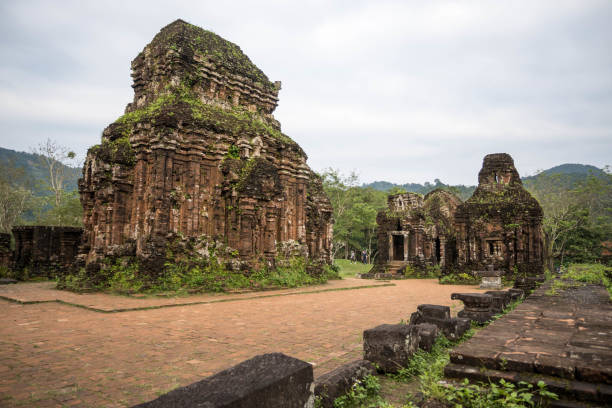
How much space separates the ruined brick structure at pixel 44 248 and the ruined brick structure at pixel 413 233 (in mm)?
17684

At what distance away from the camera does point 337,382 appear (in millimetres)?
3238

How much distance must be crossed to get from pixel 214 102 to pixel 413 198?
1650 cm

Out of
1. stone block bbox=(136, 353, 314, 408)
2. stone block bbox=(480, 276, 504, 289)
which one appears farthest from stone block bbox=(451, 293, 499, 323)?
stone block bbox=(480, 276, 504, 289)

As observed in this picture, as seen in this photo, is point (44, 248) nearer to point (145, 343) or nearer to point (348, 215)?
point (145, 343)

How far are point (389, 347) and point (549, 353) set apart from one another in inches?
61.1

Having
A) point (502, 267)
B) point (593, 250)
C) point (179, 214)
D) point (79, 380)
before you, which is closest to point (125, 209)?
point (179, 214)

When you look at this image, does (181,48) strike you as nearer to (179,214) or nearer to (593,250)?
(179,214)

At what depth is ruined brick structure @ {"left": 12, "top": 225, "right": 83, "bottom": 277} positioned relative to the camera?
656 inches

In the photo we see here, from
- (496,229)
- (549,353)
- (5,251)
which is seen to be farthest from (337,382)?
(5,251)

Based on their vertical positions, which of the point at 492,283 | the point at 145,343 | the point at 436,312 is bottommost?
the point at 492,283

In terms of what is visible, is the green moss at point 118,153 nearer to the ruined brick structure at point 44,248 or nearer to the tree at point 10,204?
the ruined brick structure at point 44,248

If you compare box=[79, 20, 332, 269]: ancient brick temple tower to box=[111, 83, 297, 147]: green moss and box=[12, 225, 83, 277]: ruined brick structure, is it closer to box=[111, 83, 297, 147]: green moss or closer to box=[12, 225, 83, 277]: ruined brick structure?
box=[111, 83, 297, 147]: green moss

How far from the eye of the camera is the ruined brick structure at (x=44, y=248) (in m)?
16.7

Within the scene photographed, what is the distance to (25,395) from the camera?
10.8ft
